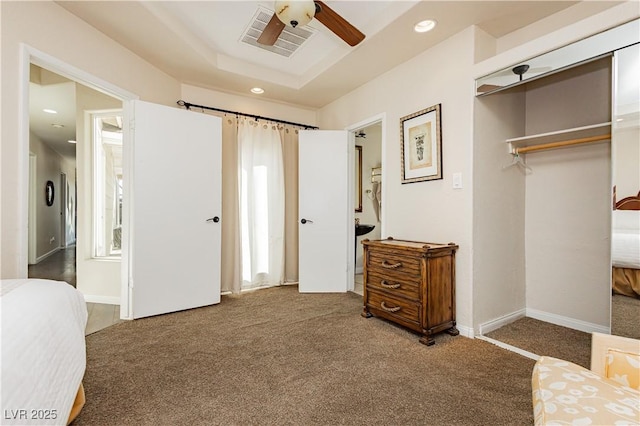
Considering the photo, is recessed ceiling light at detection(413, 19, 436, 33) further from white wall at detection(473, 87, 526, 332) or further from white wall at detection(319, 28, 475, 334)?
white wall at detection(473, 87, 526, 332)

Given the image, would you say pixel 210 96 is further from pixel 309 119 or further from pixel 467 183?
pixel 467 183

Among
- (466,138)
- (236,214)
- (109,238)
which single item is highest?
(466,138)

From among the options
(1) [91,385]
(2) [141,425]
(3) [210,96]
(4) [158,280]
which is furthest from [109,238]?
(2) [141,425]

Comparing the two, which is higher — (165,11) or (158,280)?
(165,11)

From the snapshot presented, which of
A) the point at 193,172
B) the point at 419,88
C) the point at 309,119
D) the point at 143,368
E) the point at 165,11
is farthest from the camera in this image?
the point at 309,119

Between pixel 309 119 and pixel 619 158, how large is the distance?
3510 millimetres

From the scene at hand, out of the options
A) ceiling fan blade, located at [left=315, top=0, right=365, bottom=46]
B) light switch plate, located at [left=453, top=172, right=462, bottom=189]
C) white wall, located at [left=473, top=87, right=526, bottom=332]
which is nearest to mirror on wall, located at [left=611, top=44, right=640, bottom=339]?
white wall, located at [left=473, top=87, right=526, bottom=332]

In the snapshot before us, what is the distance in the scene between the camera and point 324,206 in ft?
12.4

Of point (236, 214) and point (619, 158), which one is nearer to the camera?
point (619, 158)

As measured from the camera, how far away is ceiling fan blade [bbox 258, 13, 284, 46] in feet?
6.75

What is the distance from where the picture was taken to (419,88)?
9.16ft

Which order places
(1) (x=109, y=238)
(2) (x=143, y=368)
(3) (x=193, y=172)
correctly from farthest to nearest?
(1) (x=109, y=238)
(3) (x=193, y=172)
(2) (x=143, y=368)

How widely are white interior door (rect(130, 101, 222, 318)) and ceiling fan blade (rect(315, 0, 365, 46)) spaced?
5.71 ft

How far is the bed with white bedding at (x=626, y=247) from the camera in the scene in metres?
1.59
